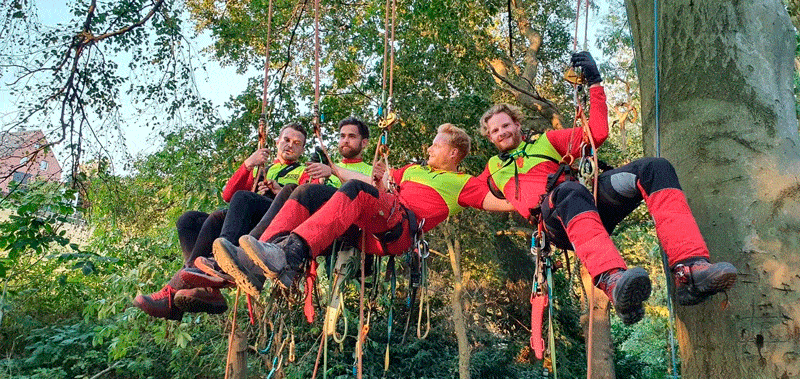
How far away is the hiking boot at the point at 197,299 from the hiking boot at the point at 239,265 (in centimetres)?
65

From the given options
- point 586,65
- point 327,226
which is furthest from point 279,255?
point 586,65

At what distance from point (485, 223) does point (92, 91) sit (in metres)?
5.15

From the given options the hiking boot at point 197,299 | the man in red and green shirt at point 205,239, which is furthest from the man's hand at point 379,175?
the hiking boot at point 197,299

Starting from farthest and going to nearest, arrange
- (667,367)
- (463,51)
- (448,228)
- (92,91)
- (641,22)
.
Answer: (667,367)
(448,228)
(463,51)
(92,91)
(641,22)

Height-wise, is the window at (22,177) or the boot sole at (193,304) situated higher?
the window at (22,177)

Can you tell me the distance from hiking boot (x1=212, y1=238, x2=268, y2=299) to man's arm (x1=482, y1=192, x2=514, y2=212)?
1228 mm

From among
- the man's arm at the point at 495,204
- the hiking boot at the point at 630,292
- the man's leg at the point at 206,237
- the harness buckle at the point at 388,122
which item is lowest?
the hiking boot at the point at 630,292

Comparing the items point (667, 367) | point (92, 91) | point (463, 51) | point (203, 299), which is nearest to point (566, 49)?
point (463, 51)

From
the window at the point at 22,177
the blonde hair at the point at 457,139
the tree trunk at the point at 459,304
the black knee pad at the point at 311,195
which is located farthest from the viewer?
the tree trunk at the point at 459,304

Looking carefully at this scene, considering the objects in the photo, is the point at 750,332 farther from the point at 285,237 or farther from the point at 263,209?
the point at 263,209

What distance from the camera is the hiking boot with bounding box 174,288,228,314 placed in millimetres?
2855

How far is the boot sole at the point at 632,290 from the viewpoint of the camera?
6.25 ft

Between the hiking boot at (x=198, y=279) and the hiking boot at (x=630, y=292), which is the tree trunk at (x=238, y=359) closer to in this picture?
the hiking boot at (x=198, y=279)

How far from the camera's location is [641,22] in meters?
2.68
